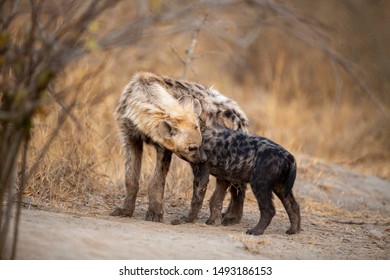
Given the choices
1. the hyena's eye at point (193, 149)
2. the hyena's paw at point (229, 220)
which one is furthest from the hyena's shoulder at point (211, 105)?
the hyena's paw at point (229, 220)

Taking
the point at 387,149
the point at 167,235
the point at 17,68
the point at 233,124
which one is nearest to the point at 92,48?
the point at 17,68

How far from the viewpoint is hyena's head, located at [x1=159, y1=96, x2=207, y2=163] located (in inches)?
209

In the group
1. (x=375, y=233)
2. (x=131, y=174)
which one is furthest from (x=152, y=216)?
(x=375, y=233)

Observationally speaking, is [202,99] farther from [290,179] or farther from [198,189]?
[290,179]

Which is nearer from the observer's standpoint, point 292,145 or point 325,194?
point 325,194

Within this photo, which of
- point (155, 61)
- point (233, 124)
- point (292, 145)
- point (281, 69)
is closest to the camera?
point (233, 124)

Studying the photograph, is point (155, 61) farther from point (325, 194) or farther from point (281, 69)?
point (325, 194)

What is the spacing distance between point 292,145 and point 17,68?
6.12 m

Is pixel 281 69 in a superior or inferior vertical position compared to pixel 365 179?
superior

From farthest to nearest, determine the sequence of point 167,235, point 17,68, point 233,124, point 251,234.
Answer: point 233,124 → point 251,234 → point 167,235 → point 17,68

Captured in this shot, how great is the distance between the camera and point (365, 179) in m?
8.68

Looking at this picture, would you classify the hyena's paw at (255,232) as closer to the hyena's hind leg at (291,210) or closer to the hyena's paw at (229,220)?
the hyena's hind leg at (291,210)

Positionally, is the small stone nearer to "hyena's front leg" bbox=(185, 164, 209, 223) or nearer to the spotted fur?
the spotted fur
